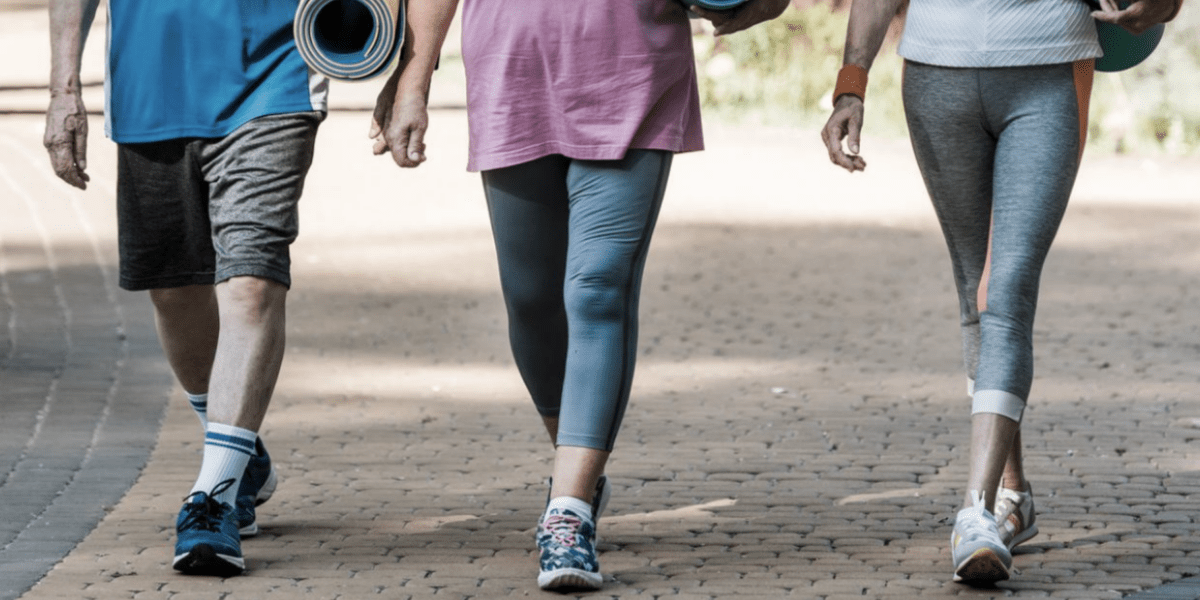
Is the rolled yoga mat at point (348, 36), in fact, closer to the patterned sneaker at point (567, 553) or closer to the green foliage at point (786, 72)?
the patterned sneaker at point (567, 553)

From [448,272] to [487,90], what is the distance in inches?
232

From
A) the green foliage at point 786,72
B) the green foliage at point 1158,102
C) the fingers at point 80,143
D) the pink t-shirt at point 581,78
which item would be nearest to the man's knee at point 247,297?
the fingers at point 80,143

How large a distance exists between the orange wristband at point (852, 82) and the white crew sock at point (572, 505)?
1.20 metres

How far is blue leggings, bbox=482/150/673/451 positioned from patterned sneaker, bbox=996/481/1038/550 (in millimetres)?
1036

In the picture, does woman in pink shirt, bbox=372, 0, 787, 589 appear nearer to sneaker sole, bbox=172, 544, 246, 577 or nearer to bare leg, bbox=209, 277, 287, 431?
bare leg, bbox=209, 277, 287, 431

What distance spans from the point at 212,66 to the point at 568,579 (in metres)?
1.53

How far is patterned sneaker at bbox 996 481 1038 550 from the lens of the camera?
4664 mm

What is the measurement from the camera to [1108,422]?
6.51m

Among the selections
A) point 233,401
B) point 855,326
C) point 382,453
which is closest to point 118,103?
point 233,401

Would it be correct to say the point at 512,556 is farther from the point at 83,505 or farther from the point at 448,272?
the point at 448,272

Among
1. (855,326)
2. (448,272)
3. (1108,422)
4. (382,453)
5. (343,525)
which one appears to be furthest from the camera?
(448,272)

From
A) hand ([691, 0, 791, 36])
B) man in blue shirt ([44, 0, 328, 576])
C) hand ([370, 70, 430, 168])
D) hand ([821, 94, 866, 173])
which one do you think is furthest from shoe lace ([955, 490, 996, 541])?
man in blue shirt ([44, 0, 328, 576])

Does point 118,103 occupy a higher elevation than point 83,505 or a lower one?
higher

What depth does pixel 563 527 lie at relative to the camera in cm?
430
